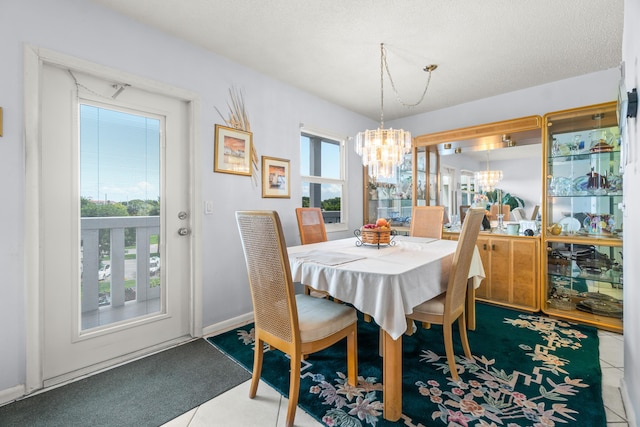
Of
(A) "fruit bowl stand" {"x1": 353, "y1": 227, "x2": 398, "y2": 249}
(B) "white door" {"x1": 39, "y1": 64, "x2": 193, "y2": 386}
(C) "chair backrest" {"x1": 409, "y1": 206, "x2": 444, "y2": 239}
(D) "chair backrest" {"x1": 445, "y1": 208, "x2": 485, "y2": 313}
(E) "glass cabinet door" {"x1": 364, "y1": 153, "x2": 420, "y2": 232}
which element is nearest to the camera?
(D) "chair backrest" {"x1": 445, "y1": 208, "x2": 485, "y2": 313}

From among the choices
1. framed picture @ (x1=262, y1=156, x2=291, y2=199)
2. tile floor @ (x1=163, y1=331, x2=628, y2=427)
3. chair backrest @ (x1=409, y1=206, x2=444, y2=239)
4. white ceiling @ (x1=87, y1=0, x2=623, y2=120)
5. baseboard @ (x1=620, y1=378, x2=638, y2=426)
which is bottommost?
tile floor @ (x1=163, y1=331, x2=628, y2=427)

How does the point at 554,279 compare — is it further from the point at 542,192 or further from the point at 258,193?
the point at 258,193

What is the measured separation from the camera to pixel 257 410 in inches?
63.6

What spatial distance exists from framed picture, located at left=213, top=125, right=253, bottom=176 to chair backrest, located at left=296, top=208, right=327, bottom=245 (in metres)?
0.68

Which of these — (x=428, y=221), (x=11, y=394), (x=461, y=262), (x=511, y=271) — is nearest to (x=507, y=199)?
(x=511, y=271)

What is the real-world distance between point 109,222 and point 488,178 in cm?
414

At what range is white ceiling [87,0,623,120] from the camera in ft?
6.68

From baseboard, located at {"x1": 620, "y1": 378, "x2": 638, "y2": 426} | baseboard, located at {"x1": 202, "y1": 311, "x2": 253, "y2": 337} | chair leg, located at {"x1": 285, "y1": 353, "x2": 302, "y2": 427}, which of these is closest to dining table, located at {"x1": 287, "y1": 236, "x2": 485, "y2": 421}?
chair leg, located at {"x1": 285, "y1": 353, "x2": 302, "y2": 427}

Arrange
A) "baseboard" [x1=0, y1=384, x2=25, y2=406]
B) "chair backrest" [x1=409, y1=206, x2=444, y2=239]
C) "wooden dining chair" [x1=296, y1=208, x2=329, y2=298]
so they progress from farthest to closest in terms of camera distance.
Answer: "chair backrest" [x1=409, y1=206, x2=444, y2=239], "wooden dining chair" [x1=296, y1=208, x2=329, y2=298], "baseboard" [x1=0, y1=384, x2=25, y2=406]

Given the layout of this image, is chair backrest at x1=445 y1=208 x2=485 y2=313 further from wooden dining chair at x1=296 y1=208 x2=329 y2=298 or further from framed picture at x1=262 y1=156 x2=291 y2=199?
framed picture at x1=262 y1=156 x2=291 y2=199

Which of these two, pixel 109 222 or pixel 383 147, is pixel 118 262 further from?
pixel 383 147

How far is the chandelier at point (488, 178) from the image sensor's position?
3785mm

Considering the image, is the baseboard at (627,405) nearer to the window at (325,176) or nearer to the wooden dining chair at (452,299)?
the wooden dining chair at (452,299)

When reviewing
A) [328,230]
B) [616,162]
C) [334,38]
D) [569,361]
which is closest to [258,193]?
[328,230]
